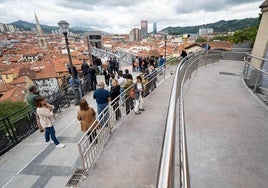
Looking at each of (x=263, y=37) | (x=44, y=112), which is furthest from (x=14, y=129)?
(x=263, y=37)

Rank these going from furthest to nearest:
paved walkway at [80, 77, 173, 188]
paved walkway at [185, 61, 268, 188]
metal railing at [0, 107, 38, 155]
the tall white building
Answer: the tall white building < metal railing at [0, 107, 38, 155] < paved walkway at [80, 77, 173, 188] < paved walkway at [185, 61, 268, 188]

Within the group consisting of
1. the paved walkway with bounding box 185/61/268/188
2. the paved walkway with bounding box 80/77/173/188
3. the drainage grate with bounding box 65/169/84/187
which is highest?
the paved walkway with bounding box 185/61/268/188

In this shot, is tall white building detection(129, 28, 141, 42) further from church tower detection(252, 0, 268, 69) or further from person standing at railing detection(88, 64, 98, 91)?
person standing at railing detection(88, 64, 98, 91)

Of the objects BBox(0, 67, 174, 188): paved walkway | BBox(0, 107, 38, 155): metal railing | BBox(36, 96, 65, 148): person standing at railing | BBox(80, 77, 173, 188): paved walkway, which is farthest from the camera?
BBox(0, 107, 38, 155): metal railing

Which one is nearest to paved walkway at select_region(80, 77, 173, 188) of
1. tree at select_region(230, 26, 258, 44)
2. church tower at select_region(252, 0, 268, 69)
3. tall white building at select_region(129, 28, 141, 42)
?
church tower at select_region(252, 0, 268, 69)

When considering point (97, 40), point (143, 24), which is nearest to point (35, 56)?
point (143, 24)

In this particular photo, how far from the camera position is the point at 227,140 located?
3262 millimetres

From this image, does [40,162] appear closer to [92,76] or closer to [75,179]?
[75,179]

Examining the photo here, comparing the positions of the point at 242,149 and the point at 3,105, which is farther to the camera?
the point at 3,105

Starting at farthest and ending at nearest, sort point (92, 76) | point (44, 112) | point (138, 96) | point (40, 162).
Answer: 1. point (92, 76)
2. point (138, 96)
3. point (40, 162)
4. point (44, 112)

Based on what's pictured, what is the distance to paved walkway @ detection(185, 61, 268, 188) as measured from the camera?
243 centimetres

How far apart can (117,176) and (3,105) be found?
85.1 ft

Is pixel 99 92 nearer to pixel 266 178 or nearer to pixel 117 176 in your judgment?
pixel 117 176

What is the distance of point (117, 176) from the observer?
2.91 m
